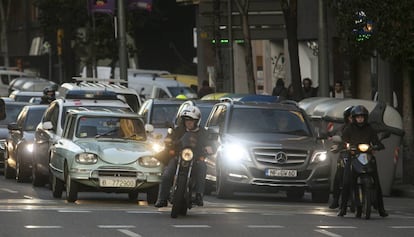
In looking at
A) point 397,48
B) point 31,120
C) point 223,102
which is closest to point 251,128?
point 223,102

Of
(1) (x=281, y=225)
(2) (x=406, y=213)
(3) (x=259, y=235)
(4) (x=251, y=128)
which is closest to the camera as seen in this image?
(3) (x=259, y=235)

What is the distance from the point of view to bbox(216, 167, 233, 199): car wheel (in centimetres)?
2395

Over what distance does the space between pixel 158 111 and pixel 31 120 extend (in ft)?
9.08

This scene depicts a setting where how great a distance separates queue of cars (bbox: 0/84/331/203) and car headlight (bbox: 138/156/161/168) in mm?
16

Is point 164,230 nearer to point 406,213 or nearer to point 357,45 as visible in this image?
point 406,213

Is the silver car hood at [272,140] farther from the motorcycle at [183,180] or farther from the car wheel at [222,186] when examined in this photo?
the motorcycle at [183,180]

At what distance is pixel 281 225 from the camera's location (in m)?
18.2

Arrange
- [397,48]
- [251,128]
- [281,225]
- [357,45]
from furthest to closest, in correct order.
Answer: [357,45] < [397,48] < [251,128] < [281,225]

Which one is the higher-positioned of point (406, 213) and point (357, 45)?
point (357, 45)

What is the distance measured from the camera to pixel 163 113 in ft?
99.6

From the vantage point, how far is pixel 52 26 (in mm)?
64312

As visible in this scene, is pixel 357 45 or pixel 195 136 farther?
pixel 357 45

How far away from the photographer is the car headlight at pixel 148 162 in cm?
2178

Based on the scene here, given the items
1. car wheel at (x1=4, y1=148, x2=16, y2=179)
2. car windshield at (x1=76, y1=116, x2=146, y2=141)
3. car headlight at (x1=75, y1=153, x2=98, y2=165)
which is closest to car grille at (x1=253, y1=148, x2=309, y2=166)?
car windshield at (x1=76, y1=116, x2=146, y2=141)
